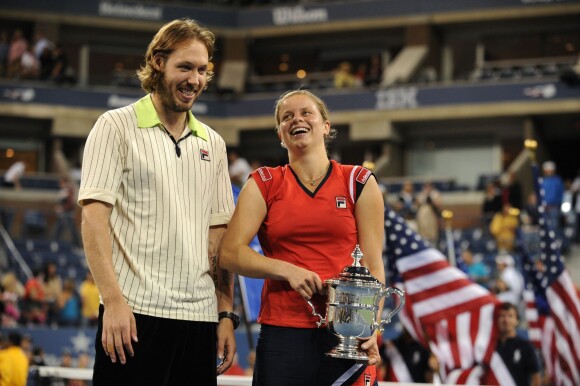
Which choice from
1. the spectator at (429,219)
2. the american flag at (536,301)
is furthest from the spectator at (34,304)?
the american flag at (536,301)

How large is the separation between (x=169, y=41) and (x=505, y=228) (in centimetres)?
1465

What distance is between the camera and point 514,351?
786 cm

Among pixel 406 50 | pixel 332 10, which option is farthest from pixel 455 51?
pixel 332 10

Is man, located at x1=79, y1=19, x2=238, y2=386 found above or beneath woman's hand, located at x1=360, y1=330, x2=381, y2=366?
above

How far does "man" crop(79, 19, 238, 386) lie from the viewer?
11.5 ft

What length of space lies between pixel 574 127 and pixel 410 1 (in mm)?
Answer: 5816

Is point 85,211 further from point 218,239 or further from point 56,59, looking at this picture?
point 56,59

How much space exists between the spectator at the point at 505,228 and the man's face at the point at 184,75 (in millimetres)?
13665

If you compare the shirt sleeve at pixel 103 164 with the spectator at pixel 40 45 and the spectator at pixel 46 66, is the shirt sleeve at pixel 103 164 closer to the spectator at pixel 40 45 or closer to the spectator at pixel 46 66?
the spectator at pixel 40 45

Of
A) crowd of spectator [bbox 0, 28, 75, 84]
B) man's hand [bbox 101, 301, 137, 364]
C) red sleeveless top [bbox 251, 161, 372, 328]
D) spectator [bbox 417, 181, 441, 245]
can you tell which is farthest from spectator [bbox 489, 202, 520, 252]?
crowd of spectator [bbox 0, 28, 75, 84]

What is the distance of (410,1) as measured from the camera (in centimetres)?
2872

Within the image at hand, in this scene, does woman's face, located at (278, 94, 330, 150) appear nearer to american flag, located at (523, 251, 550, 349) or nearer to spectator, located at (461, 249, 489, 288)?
american flag, located at (523, 251, 550, 349)

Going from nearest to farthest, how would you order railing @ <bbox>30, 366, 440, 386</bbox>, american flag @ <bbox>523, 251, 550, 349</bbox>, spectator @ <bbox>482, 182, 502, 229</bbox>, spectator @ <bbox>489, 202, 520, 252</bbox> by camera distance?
railing @ <bbox>30, 366, 440, 386</bbox> → american flag @ <bbox>523, 251, 550, 349</bbox> → spectator @ <bbox>489, 202, 520, 252</bbox> → spectator @ <bbox>482, 182, 502, 229</bbox>

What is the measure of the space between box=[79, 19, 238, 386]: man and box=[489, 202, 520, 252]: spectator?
1363 centimetres
